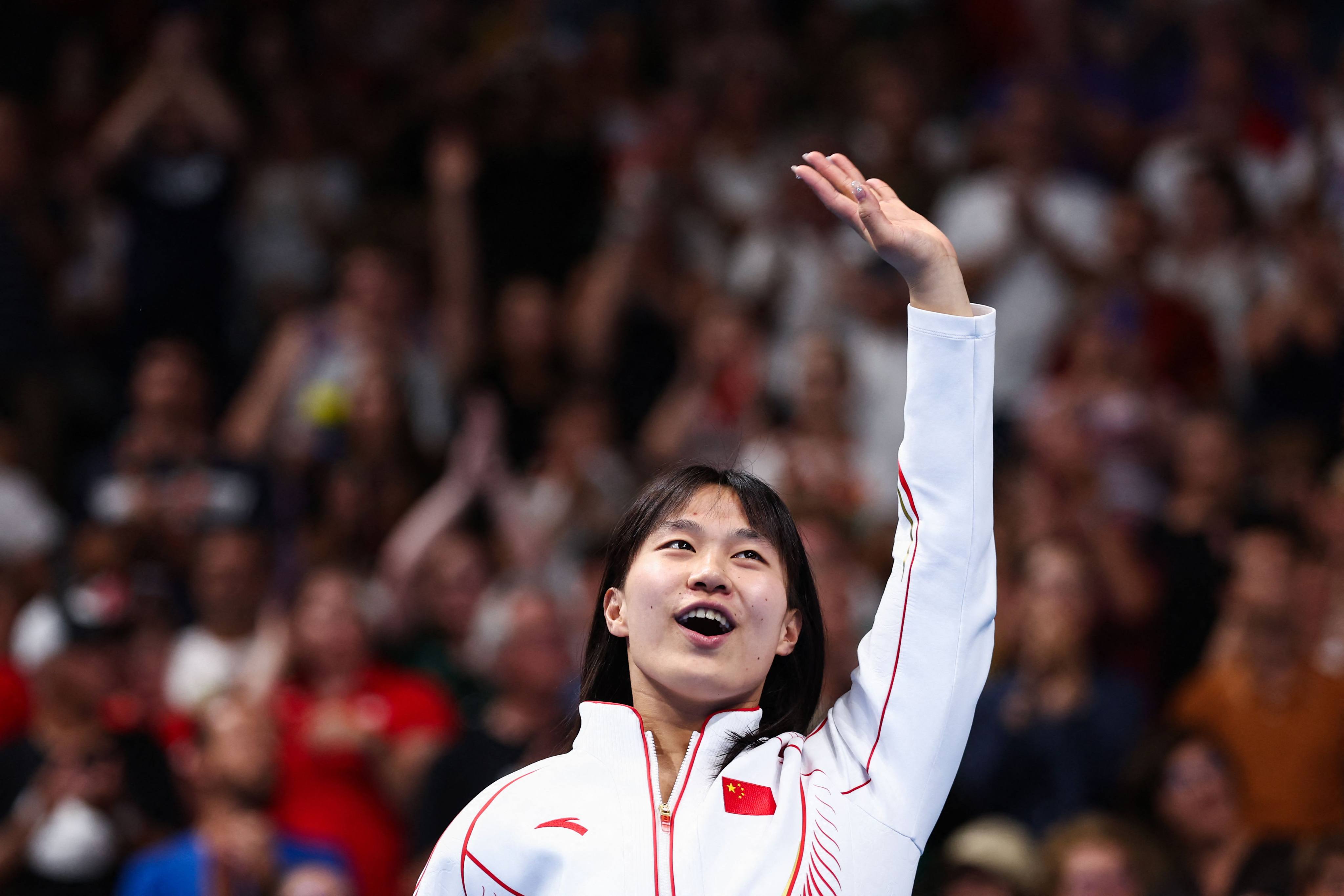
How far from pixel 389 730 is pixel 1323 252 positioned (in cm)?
419

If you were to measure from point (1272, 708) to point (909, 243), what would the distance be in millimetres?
3609

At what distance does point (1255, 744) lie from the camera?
18.6 feet

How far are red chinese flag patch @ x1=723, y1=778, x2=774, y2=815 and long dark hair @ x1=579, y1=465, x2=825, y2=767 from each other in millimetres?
167

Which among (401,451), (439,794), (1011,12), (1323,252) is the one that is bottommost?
(439,794)

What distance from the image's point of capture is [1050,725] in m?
5.70

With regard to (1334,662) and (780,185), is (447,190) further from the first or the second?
(1334,662)

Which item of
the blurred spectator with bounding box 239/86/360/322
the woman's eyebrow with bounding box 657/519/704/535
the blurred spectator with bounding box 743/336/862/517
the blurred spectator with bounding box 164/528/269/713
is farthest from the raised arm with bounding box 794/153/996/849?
the blurred spectator with bounding box 239/86/360/322

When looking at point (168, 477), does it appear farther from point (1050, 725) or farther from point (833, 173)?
point (833, 173)

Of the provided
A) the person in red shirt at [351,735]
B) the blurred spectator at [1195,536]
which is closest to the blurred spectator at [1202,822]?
the blurred spectator at [1195,536]

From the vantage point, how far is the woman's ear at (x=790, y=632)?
293 cm

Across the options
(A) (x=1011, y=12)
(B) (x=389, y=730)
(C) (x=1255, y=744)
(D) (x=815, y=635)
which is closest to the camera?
(D) (x=815, y=635)

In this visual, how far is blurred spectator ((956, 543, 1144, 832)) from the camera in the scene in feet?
18.6

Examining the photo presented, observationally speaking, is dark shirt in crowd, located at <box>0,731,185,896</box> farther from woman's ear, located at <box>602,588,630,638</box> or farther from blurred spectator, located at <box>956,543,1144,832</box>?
woman's ear, located at <box>602,588,630,638</box>

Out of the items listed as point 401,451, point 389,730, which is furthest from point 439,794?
point 401,451
